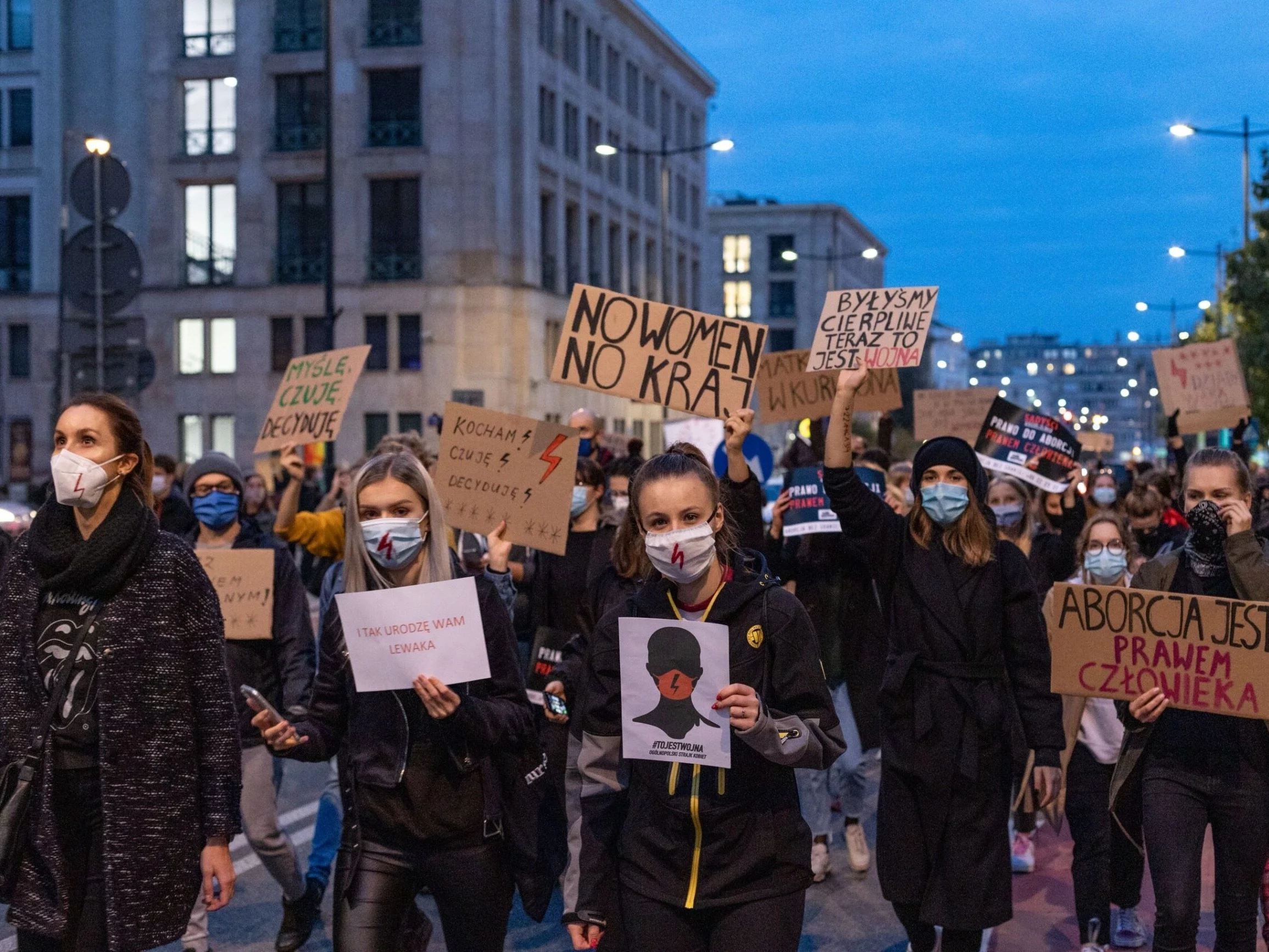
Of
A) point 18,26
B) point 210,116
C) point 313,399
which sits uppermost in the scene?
point 18,26

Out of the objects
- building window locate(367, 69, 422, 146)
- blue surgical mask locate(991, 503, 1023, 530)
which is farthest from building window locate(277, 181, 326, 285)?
blue surgical mask locate(991, 503, 1023, 530)

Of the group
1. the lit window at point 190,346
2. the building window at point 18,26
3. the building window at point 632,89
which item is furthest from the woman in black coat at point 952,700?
the building window at point 632,89

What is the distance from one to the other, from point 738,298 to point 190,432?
58.9 meters

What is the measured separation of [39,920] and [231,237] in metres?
45.9

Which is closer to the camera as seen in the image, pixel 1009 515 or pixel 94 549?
pixel 94 549

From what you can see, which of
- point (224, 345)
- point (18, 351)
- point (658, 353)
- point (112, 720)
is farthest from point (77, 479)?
point (18, 351)

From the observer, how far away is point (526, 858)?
4730mm

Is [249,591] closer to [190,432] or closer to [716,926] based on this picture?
[716,926]

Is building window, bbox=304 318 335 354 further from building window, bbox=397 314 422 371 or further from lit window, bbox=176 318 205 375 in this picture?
lit window, bbox=176 318 205 375

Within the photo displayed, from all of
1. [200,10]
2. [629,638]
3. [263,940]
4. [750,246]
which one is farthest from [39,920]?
[750,246]

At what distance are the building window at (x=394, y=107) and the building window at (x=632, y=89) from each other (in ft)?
47.3

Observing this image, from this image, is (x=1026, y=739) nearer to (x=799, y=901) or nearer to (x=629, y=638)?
(x=799, y=901)

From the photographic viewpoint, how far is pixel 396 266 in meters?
47.2

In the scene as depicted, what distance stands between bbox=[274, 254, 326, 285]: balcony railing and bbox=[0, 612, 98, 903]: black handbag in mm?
44391
